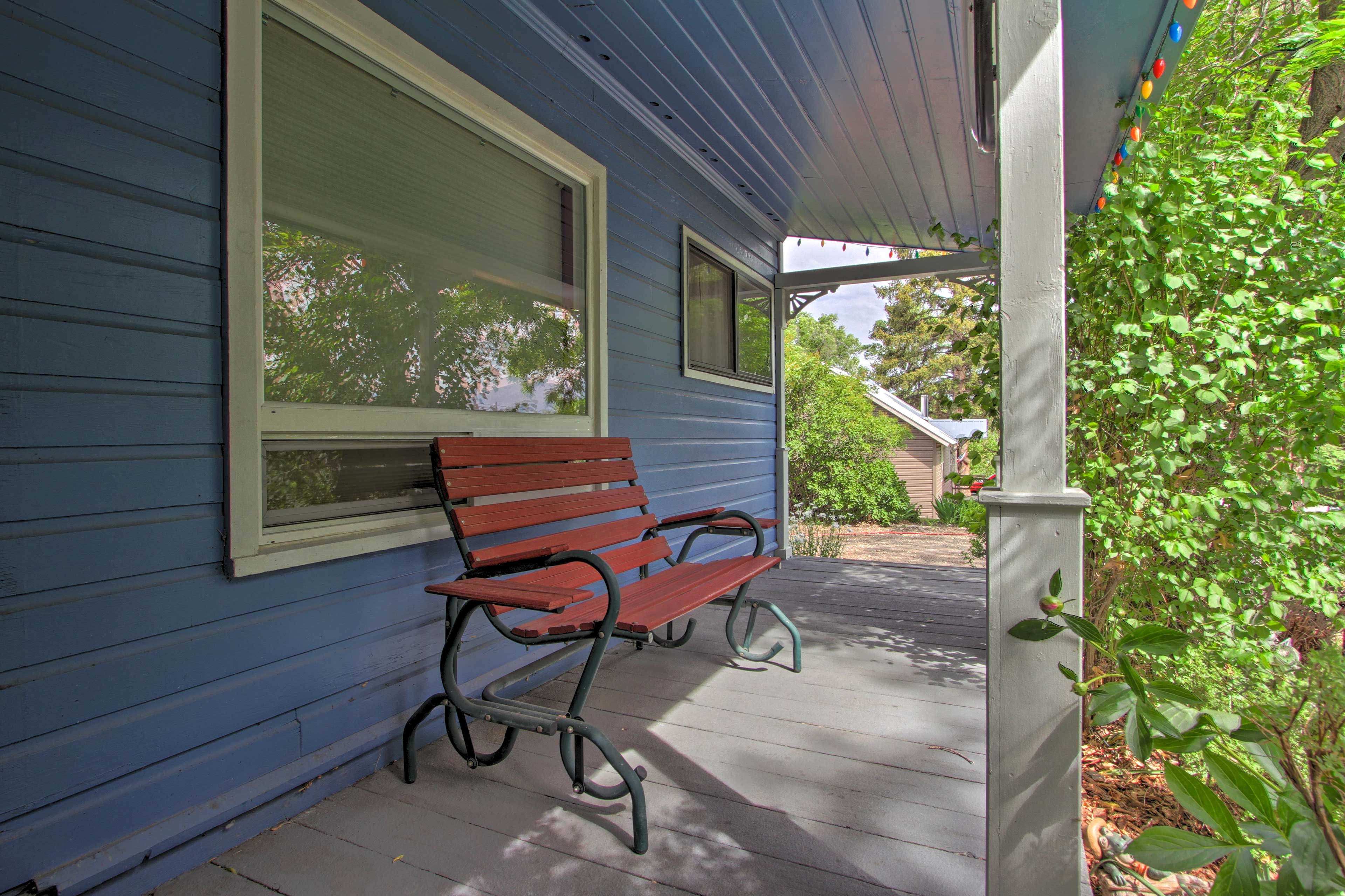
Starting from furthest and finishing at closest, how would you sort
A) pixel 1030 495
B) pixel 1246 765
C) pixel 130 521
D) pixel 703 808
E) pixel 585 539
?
pixel 585 539 → pixel 703 808 → pixel 130 521 → pixel 1030 495 → pixel 1246 765

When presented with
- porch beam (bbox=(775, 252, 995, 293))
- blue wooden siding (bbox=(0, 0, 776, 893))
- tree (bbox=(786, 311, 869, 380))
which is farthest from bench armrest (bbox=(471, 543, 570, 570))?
tree (bbox=(786, 311, 869, 380))

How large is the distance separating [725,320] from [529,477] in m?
2.73


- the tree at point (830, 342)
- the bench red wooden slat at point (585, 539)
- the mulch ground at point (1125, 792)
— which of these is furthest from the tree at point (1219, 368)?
the tree at point (830, 342)

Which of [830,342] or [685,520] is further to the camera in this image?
[830,342]

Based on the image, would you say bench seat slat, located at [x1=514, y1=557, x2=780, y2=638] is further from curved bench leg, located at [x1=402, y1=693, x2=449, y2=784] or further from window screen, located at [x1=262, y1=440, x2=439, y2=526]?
window screen, located at [x1=262, y1=440, x2=439, y2=526]

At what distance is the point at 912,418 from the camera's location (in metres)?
20.1

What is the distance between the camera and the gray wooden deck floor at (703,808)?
57.4 inches

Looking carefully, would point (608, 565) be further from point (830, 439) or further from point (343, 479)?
point (830, 439)

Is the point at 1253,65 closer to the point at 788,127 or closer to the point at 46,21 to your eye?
the point at 788,127

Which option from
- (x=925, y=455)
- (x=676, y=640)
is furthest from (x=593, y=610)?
(x=925, y=455)

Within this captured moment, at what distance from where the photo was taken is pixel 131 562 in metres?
1.42

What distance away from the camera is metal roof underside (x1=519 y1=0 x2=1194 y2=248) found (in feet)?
8.24

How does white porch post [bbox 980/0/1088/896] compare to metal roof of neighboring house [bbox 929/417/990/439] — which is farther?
metal roof of neighboring house [bbox 929/417/990/439]

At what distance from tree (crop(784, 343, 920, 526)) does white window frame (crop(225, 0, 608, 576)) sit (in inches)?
427
